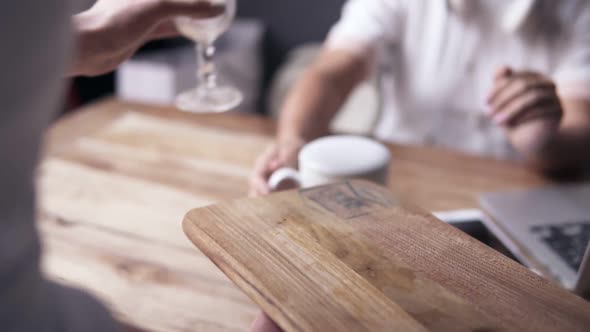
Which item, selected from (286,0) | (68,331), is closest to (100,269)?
(68,331)

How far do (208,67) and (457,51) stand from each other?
0.74 metres

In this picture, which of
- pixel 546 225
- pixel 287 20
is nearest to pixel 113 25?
pixel 546 225

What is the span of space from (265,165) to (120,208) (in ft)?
0.75

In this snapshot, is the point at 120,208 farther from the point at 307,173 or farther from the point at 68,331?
the point at 68,331

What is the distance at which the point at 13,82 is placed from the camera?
214 millimetres

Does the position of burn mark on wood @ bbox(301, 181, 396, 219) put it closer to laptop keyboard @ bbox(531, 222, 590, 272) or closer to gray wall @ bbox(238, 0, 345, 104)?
laptop keyboard @ bbox(531, 222, 590, 272)

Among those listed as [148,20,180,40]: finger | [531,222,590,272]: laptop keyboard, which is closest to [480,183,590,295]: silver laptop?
[531,222,590,272]: laptop keyboard

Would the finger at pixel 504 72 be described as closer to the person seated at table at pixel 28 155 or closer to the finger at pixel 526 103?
the finger at pixel 526 103

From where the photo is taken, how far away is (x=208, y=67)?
2.63 ft

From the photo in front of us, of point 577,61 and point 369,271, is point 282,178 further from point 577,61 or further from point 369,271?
point 577,61

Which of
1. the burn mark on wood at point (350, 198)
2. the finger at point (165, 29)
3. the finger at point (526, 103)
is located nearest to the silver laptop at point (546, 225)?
the finger at point (526, 103)

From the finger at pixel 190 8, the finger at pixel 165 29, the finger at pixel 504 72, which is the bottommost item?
the finger at pixel 504 72

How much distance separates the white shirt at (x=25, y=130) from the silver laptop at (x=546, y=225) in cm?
56

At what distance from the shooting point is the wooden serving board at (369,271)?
35 cm
